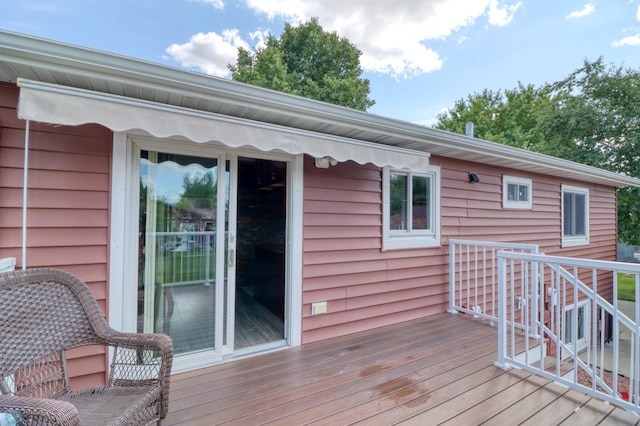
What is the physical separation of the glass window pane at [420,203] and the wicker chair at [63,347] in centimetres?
333

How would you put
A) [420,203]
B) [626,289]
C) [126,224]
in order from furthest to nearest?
1. [626,289]
2. [420,203]
3. [126,224]

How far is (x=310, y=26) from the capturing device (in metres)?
15.7

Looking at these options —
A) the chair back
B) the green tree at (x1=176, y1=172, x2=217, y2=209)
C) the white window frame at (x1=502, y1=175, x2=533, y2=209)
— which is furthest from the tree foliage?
the chair back

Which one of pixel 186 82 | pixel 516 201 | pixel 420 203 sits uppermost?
pixel 186 82

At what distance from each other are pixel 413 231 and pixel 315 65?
14486 mm

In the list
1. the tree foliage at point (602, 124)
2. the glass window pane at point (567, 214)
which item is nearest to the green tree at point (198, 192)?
the glass window pane at point (567, 214)

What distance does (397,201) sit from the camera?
12.9ft

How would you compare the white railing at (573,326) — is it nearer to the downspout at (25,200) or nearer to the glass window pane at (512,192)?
the glass window pane at (512,192)

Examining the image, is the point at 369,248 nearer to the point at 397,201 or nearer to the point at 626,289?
the point at 397,201

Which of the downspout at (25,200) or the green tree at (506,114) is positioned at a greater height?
the green tree at (506,114)

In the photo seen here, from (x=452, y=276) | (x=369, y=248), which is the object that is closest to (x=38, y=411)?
(x=369, y=248)

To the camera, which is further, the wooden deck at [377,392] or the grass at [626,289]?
the grass at [626,289]

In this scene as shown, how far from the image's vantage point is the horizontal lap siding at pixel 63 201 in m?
1.99

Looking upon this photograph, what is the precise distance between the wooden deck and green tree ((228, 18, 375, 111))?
540 inches
